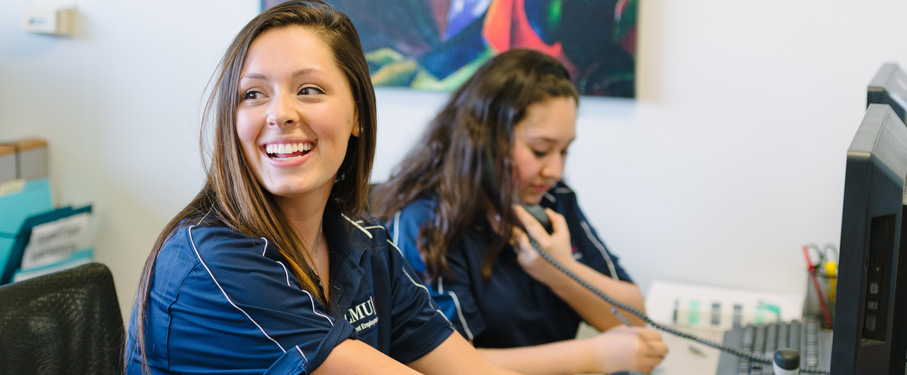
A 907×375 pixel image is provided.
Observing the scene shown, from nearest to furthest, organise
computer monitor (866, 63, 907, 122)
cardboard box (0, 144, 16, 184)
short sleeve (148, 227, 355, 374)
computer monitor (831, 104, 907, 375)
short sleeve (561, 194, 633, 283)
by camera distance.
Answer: computer monitor (831, 104, 907, 375) → short sleeve (148, 227, 355, 374) → computer monitor (866, 63, 907, 122) → short sleeve (561, 194, 633, 283) → cardboard box (0, 144, 16, 184)

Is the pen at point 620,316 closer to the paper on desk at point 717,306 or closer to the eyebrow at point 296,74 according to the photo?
the paper on desk at point 717,306

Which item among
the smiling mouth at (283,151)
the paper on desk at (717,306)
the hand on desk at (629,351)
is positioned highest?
the smiling mouth at (283,151)

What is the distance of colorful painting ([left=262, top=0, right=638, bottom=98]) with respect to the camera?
7.16ft

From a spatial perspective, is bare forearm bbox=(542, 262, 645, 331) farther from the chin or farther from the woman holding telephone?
the chin

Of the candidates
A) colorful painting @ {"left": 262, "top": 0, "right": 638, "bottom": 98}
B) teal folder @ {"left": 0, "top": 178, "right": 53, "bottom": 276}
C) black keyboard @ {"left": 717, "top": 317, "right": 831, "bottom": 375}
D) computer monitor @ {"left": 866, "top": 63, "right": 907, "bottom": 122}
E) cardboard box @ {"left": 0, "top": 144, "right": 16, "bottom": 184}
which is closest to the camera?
computer monitor @ {"left": 866, "top": 63, "right": 907, "bottom": 122}

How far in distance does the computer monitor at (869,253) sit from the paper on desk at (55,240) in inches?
84.7

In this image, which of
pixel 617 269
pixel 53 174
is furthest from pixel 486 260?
pixel 53 174

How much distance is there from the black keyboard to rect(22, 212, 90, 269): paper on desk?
1.81m

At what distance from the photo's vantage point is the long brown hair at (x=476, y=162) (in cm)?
158

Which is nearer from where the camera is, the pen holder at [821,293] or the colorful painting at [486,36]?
the pen holder at [821,293]

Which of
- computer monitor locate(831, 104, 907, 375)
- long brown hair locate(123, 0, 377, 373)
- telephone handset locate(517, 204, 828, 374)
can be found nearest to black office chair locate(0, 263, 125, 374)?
long brown hair locate(123, 0, 377, 373)

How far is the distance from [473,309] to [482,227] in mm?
175

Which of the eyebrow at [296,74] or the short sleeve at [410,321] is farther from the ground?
the eyebrow at [296,74]

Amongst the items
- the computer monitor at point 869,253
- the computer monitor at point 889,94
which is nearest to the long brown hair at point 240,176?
the computer monitor at point 869,253
